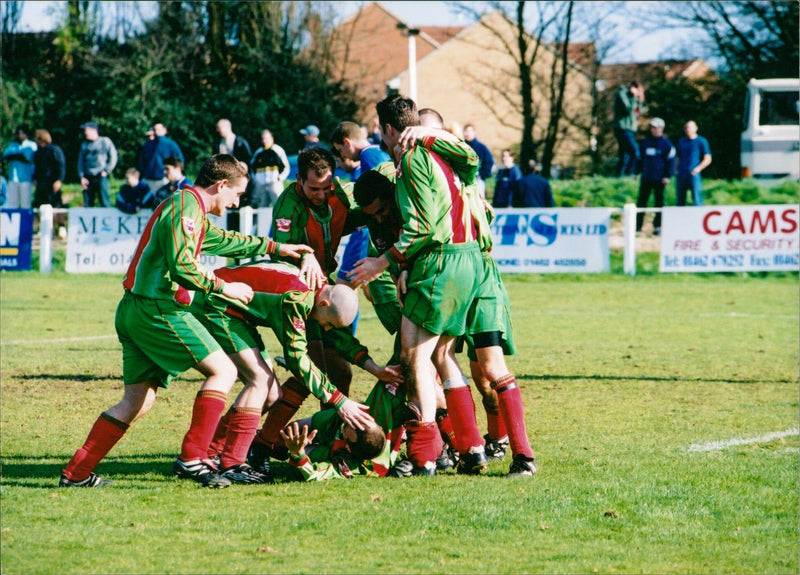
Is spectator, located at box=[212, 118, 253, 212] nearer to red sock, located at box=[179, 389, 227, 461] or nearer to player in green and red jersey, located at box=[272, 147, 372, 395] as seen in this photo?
player in green and red jersey, located at box=[272, 147, 372, 395]

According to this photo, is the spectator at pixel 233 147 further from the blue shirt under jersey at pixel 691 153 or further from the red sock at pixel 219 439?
the red sock at pixel 219 439

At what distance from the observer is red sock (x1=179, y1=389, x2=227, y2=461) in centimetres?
610

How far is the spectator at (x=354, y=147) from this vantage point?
25.4 feet

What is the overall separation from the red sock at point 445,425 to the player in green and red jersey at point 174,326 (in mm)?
1496

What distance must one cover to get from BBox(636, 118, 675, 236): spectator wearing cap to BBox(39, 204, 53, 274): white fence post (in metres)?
11.1

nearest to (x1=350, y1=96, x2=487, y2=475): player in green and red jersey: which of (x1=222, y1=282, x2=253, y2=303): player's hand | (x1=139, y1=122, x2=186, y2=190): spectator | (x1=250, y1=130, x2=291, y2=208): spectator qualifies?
(x1=222, y1=282, x2=253, y2=303): player's hand

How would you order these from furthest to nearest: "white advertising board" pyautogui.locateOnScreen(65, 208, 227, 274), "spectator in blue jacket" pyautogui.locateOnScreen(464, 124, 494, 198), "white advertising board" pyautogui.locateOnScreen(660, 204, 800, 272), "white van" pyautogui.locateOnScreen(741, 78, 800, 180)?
"white van" pyautogui.locateOnScreen(741, 78, 800, 180) < "white advertising board" pyautogui.locateOnScreen(65, 208, 227, 274) < "white advertising board" pyautogui.locateOnScreen(660, 204, 800, 272) < "spectator in blue jacket" pyautogui.locateOnScreen(464, 124, 494, 198)

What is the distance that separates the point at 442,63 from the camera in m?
60.0

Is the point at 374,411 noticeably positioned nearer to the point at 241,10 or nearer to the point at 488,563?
the point at 488,563

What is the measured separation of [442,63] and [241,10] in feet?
79.0

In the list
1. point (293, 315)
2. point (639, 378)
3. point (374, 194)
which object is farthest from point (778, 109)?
point (293, 315)

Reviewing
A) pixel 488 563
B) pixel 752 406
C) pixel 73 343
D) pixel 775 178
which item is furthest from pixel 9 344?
pixel 775 178

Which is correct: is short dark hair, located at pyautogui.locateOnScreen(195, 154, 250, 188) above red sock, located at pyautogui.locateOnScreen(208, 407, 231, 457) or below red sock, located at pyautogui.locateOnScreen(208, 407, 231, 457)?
above

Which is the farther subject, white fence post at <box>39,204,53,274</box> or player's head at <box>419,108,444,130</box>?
white fence post at <box>39,204,53,274</box>
